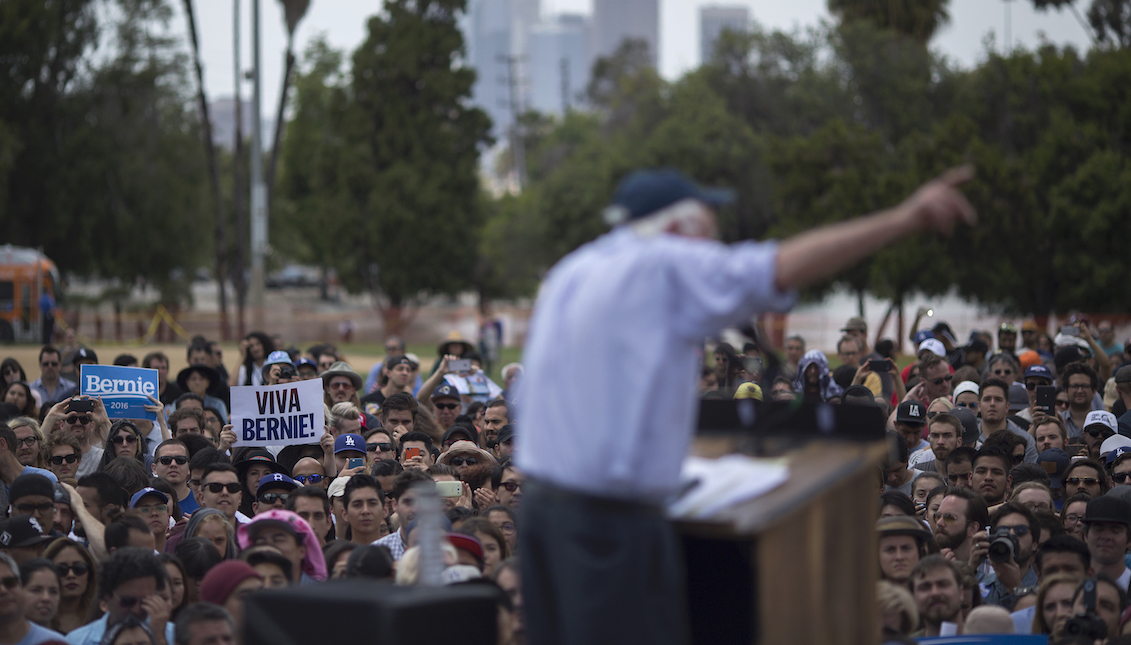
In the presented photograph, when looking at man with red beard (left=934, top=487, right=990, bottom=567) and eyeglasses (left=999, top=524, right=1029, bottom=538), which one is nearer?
eyeglasses (left=999, top=524, right=1029, bottom=538)

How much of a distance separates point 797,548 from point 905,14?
141 feet

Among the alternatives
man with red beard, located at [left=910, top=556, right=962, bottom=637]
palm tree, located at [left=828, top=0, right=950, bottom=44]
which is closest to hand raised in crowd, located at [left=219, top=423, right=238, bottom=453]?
man with red beard, located at [left=910, top=556, right=962, bottom=637]

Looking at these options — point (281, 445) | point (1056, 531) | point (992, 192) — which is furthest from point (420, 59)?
point (1056, 531)

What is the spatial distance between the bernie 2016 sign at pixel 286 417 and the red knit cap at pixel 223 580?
12.1ft

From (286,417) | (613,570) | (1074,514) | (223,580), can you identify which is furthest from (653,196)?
(286,417)

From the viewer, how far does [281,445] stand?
8977 millimetres

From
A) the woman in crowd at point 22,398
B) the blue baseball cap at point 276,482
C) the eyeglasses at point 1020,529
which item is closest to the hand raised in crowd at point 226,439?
the blue baseball cap at point 276,482

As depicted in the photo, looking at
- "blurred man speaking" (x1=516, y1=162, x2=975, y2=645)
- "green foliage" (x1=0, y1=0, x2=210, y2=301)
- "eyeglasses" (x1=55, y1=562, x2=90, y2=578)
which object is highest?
"green foliage" (x1=0, y1=0, x2=210, y2=301)

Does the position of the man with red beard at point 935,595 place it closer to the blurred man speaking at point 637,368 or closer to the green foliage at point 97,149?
the blurred man speaking at point 637,368

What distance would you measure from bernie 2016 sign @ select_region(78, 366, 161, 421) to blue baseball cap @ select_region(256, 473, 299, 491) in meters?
2.59

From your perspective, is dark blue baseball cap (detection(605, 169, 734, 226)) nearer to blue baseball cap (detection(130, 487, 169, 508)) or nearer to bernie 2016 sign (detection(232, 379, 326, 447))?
blue baseball cap (detection(130, 487, 169, 508))

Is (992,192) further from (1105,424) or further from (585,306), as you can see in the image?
(585,306)

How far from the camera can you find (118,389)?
9.70m

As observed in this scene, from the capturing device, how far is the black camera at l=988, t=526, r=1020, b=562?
632 cm
